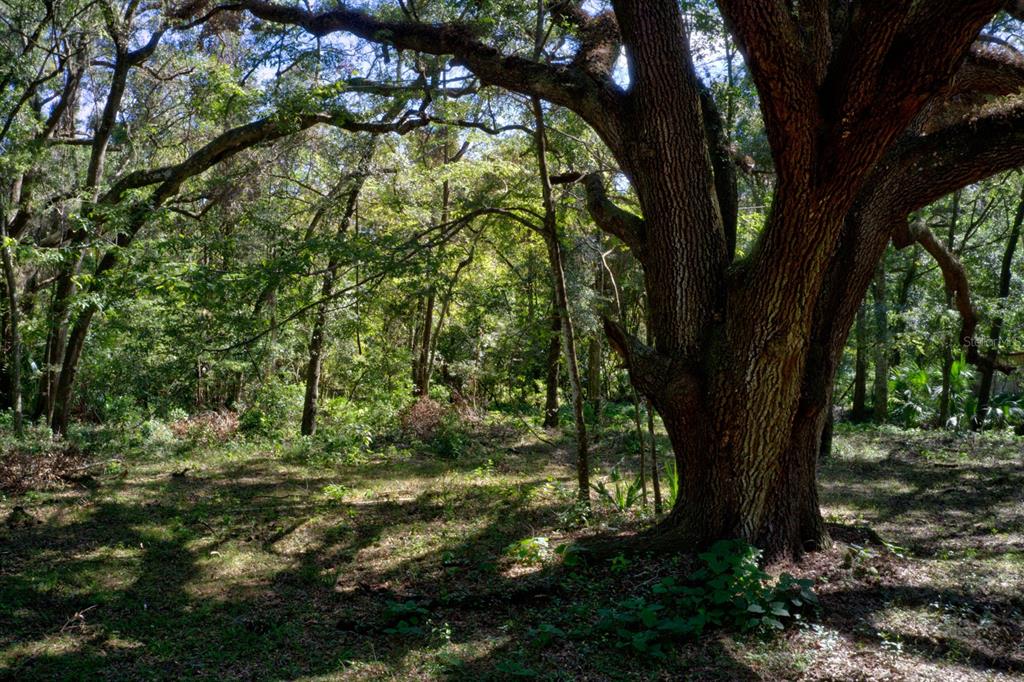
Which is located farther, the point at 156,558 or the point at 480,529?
the point at 480,529

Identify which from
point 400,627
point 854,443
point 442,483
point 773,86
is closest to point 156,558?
point 400,627

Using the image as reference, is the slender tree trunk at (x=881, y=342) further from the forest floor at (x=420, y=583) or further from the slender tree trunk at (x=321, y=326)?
the slender tree trunk at (x=321, y=326)

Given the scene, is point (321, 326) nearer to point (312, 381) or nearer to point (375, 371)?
point (312, 381)

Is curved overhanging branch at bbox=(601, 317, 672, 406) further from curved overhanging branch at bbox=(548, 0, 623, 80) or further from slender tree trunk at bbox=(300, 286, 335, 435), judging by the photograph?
slender tree trunk at bbox=(300, 286, 335, 435)

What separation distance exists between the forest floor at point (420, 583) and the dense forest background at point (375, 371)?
0.13ft

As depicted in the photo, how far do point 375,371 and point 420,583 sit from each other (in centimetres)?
1038

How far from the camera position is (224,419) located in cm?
1395

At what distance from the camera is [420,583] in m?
5.69

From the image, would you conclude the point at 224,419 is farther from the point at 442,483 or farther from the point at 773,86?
the point at 773,86

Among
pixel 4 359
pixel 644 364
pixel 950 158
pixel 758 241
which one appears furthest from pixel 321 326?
pixel 4 359

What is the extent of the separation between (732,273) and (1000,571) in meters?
3.06

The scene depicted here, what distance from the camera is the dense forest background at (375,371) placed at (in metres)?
4.75

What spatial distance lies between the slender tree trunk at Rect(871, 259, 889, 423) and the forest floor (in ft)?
15.6

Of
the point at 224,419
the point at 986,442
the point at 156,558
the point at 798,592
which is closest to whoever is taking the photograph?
the point at 798,592
